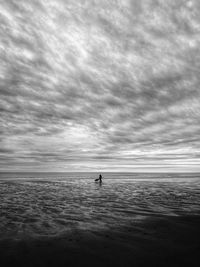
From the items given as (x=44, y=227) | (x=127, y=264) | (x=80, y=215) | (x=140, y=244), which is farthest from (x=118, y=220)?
(x=127, y=264)

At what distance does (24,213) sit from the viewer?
14.8 metres

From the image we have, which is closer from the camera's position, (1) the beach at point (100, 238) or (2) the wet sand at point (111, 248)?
(2) the wet sand at point (111, 248)

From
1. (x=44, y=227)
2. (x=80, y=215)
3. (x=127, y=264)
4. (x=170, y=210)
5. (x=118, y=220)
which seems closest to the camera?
(x=127, y=264)

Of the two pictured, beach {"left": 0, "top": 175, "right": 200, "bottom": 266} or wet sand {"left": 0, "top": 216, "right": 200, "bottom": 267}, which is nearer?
wet sand {"left": 0, "top": 216, "right": 200, "bottom": 267}

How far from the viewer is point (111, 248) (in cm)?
836

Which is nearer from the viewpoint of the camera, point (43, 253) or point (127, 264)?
point (127, 264)

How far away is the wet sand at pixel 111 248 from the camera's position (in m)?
7.17

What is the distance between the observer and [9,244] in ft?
28.4

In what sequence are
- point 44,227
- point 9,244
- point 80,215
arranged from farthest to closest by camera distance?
point 80,215, point 44,227, point 9,244

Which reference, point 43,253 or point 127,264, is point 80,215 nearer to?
point 43,253

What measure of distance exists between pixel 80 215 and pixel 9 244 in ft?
21.0

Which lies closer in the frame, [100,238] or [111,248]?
[111,248]

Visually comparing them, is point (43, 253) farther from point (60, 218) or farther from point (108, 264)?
point (60, 218)

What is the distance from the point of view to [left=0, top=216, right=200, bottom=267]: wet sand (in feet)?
23.5
